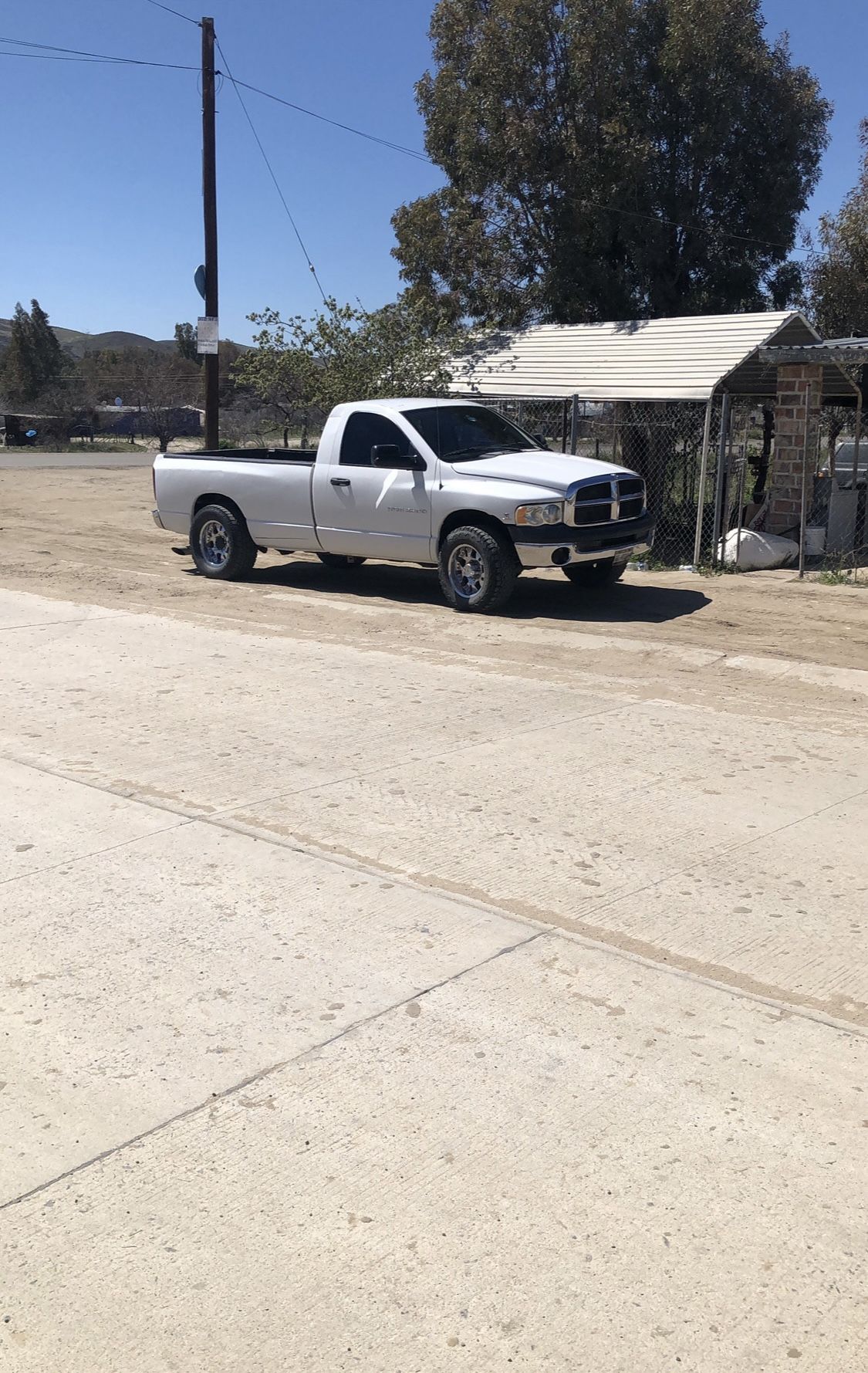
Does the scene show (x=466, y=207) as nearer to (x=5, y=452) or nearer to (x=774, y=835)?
(x=774, y=835)

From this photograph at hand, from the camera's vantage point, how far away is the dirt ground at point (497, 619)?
433 inches

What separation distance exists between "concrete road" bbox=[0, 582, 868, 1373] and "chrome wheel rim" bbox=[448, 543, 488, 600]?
445 cm

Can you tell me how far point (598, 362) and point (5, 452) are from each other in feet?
125

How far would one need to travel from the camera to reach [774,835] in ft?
19.5

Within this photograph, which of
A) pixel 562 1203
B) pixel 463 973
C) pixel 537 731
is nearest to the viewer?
pixel 562 1203

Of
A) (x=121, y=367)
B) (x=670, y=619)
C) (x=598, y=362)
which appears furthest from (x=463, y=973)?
(x=121, y=367)

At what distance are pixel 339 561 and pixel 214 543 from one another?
167cm

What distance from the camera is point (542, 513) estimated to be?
1170 cm

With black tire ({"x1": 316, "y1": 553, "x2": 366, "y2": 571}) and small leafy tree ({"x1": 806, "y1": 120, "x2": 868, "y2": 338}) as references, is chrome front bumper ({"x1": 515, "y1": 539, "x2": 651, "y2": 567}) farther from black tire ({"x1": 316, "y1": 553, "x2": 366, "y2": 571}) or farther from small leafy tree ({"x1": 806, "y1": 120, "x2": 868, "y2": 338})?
small leafy tree ({"x1": 806, "y1": 120, "x2": 868, "y2": 338})

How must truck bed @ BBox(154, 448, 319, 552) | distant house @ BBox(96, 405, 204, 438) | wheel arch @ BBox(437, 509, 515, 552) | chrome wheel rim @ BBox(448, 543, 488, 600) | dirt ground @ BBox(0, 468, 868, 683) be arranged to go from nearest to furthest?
dirt ground @ BBox(0, 468, 868, 683)
wheel arch @ BBox(437, 509, 515, 552)
chrome wheel rim @ BBox(448, 543, 488, 600)
truck bed @ BBox(154, 448, 319, 552)
distant house @ BBox(96, 405, 204, 438)

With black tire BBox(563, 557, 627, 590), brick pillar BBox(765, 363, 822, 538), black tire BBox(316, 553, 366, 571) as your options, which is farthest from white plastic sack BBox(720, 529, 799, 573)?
black tire BBox(316, 553, 366, 571)

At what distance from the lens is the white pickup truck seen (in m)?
11.9

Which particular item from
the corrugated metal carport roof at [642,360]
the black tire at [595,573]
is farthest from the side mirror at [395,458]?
the corrugated metal carport roof at [642,360]

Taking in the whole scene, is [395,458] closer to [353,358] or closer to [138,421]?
[353,358]
